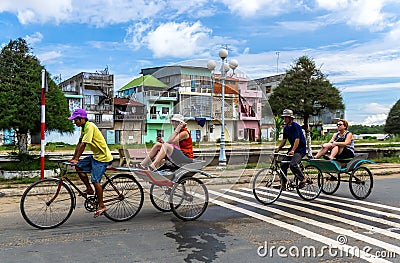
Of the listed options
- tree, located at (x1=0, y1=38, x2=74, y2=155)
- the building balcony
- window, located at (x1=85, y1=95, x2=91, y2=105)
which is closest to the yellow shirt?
the building balcony

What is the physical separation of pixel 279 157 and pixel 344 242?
3.06 meters

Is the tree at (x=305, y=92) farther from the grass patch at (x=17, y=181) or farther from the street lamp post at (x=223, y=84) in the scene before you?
the grass patch at (x=17, y=181)

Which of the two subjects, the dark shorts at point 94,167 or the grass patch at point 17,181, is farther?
the grass patch at point 17,181

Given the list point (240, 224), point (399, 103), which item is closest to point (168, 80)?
point (240, 224)

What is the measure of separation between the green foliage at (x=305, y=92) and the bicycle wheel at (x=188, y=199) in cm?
1270

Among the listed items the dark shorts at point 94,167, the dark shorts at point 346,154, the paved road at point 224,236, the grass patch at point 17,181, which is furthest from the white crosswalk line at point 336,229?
the grass patch at point 17,181

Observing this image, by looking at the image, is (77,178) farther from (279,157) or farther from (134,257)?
(279,157)

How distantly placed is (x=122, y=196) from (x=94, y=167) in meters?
0.77

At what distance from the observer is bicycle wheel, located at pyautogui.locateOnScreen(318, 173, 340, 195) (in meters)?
9.36

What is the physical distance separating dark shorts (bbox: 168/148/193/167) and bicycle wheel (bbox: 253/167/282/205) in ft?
5.98

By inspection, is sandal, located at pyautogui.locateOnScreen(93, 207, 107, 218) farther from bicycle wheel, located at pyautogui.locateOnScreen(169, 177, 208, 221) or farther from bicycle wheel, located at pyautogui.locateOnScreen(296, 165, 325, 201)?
bicycle wheel, located at pyautogui.locateOnScreen(296, 165, 325, 201)

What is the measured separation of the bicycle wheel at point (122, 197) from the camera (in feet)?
22.9

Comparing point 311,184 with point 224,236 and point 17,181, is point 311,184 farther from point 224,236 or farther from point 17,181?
point 17,181

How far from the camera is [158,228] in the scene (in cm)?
653
